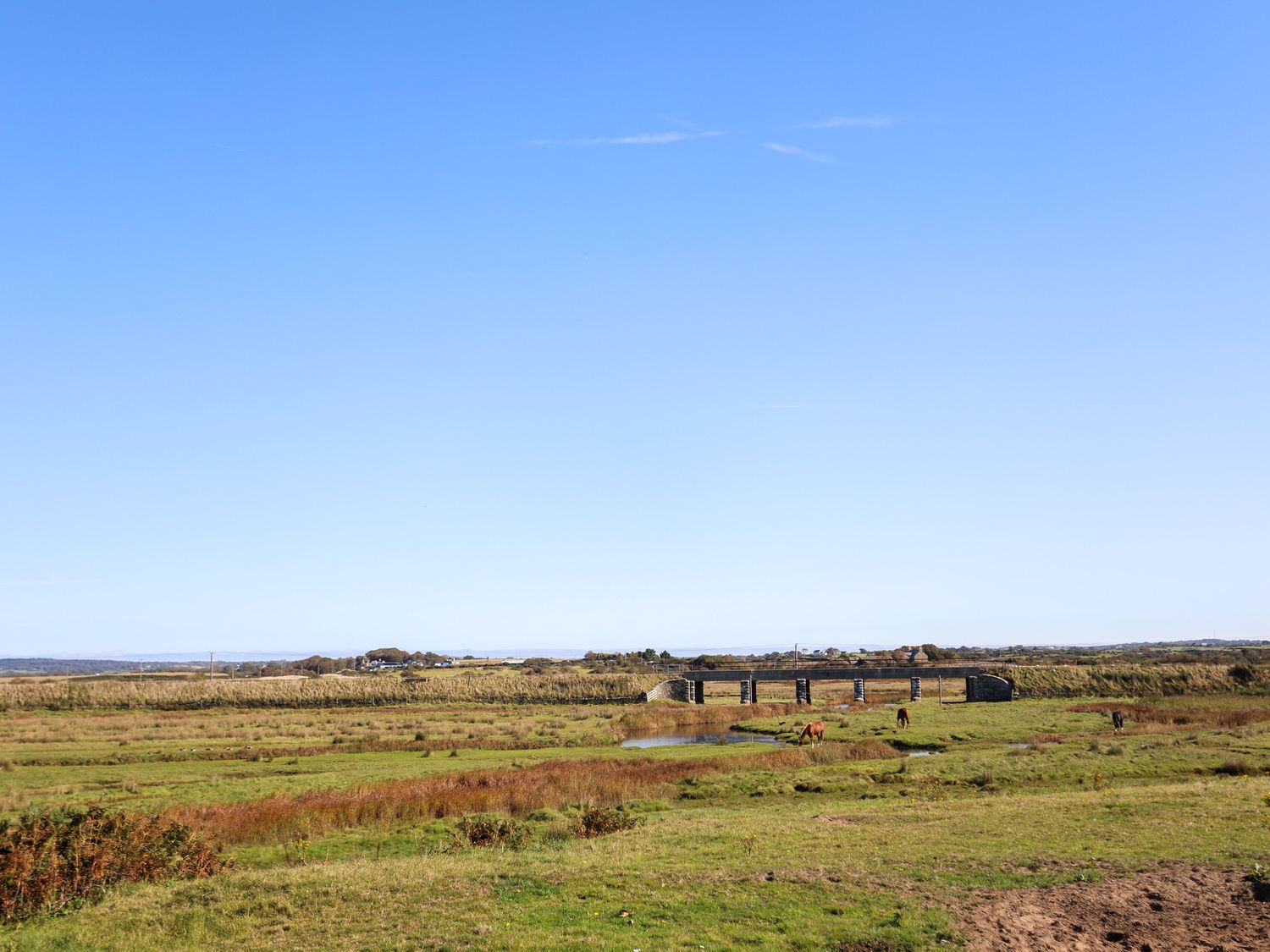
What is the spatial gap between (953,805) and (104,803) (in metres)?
29.6

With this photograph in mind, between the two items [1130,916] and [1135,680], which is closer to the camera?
[1130,916]

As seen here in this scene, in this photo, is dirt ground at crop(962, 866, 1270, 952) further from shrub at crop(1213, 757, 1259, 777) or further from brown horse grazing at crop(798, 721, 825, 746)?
brown horse grazing at crop(798, 721, 825, 746)

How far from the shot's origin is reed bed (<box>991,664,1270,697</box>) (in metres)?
89.7

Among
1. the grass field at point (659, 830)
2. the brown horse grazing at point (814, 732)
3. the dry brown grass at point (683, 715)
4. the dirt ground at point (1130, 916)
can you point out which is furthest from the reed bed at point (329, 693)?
the dirt ground at point (1130, 916)

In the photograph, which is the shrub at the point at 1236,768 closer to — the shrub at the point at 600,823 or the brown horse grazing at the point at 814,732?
the brown horse grazing at the point at 814,732

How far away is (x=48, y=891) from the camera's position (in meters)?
16.8

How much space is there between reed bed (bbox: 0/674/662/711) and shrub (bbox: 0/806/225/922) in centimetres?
8312

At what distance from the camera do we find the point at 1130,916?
14477 mm

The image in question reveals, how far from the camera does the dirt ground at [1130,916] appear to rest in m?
13.4

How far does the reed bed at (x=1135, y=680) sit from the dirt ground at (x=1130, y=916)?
82.1m

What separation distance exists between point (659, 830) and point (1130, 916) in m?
12.0

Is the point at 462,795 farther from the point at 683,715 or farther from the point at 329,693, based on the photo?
the point at 329,693

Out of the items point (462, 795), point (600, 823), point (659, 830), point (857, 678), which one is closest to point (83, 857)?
point (600, 823)

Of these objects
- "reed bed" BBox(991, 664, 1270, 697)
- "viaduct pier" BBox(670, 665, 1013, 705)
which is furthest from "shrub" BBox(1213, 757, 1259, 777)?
"reed bed" BBox(991, 664, 1270, 697)
